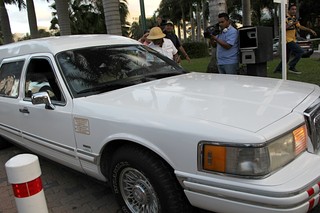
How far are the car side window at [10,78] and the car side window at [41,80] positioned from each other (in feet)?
0.83

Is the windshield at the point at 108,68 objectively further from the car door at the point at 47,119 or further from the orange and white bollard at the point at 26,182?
the orange and white bollard at the point at 26,182

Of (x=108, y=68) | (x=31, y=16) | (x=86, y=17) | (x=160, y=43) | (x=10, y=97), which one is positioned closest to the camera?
(x=108, y=68)

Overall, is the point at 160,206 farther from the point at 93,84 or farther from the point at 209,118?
the point at 93,84

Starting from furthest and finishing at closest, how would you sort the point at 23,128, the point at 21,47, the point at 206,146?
the point at 21,47 < the point at 23,128 < the point at 206,146

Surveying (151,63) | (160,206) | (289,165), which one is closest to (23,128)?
(151,63)

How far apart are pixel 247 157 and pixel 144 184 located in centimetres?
94

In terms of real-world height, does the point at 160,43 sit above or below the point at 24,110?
above

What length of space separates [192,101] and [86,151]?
108 centimetres

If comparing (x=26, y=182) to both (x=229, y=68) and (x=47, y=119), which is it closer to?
(x=47, y=119)

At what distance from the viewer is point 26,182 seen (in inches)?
82.0

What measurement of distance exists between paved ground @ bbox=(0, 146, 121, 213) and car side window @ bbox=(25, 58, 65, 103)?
929 mm

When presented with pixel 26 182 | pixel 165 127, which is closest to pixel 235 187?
pixel 165 127

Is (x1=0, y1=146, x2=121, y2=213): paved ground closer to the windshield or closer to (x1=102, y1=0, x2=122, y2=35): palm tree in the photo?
the windshield

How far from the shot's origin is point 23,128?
410cm
